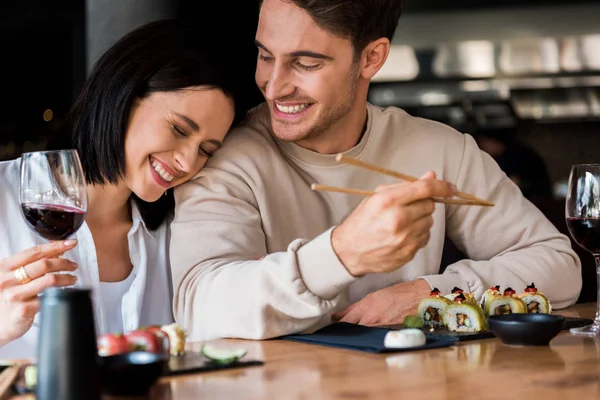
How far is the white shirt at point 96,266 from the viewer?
2.22m

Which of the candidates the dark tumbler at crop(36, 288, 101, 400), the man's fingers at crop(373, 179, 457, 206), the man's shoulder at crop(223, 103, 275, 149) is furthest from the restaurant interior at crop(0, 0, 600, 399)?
the dark tumbler at crop(36, 288, 101, 400)

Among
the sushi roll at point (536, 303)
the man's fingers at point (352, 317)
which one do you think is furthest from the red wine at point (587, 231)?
the man's fingers at point (352, 317)

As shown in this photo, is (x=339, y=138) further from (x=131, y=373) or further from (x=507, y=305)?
(x=131, y=373)

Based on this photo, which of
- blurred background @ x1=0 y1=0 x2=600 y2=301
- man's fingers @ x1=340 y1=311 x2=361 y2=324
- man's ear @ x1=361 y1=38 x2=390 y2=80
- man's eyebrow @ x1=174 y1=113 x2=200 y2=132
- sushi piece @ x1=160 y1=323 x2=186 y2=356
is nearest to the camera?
sushi piece @ x1=160 y1=323 x2=186 y2=356

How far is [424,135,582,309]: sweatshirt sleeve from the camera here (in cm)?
220

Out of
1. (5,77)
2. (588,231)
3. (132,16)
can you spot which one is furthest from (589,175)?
(5,77)

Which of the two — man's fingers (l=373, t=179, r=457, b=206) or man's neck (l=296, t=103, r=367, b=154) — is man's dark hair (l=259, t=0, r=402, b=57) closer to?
man's neck (l=296, t=103, r=367, b=154)

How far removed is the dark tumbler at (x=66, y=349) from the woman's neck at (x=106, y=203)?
Answer: 124 cm

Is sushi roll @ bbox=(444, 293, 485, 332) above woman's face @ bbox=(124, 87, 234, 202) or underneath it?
underneath

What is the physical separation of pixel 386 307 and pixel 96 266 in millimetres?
812

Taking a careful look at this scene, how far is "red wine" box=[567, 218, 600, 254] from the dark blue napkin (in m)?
0.37

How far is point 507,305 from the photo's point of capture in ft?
6.16

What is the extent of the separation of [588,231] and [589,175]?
0.12m

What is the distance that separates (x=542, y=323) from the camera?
5.16 feet
